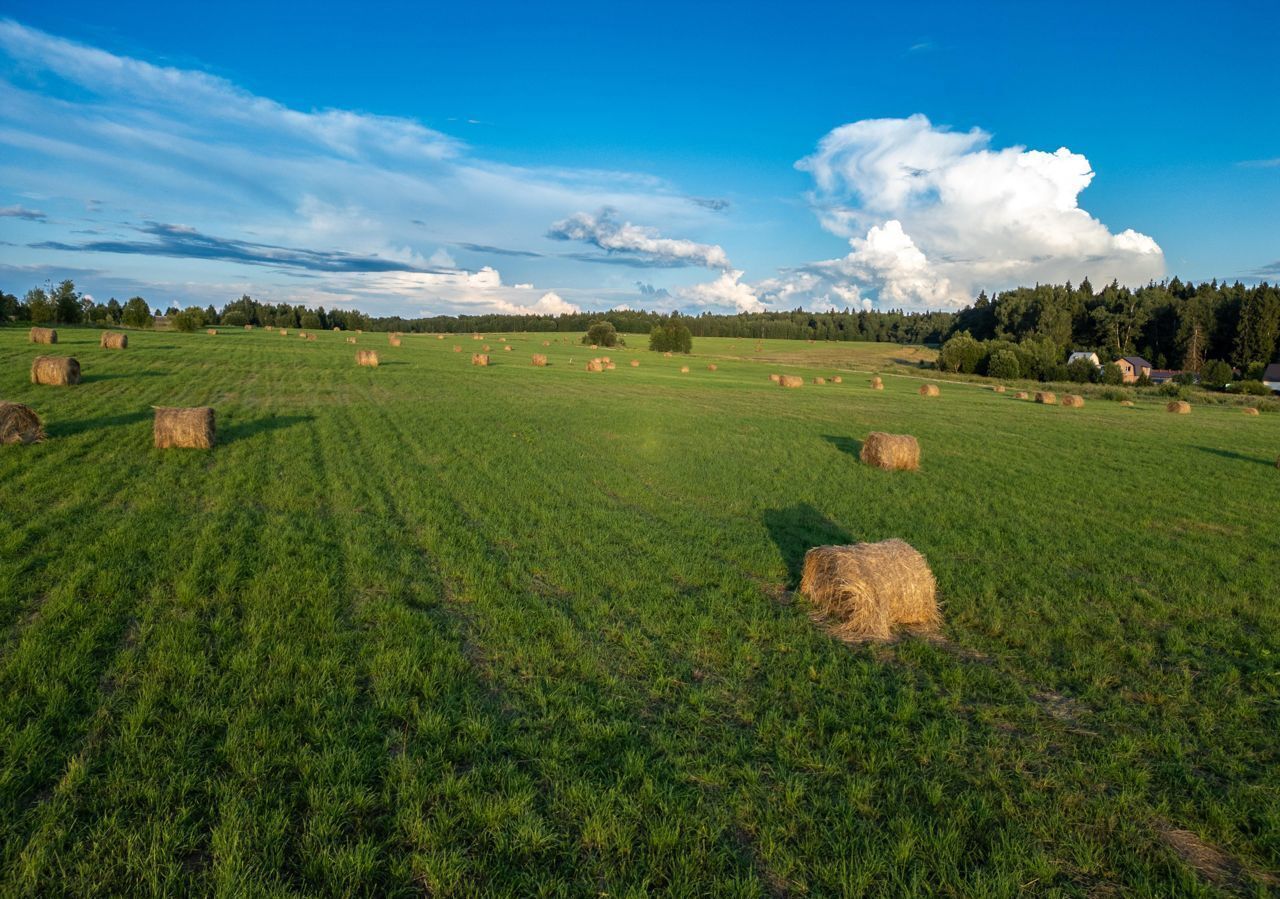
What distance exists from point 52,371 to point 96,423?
33.4 feet

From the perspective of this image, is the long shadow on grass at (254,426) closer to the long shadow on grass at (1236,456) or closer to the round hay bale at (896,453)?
the round hay bale at (896,453)

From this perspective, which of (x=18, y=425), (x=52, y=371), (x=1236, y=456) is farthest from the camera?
(x=52, y=371)

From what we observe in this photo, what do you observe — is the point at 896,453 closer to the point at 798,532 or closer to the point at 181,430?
the point at 798,532

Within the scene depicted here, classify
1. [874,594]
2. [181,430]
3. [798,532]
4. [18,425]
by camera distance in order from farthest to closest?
1. [181,430]
2. [18,425]
3. [798,532]
4. [874,594]

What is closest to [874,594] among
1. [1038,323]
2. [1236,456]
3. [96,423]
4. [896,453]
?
[896,453]

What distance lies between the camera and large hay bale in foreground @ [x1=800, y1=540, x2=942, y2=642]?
9023 mm

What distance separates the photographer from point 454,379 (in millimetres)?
40750

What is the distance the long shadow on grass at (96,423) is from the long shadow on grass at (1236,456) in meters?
39.0

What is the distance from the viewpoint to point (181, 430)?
56.9 ft

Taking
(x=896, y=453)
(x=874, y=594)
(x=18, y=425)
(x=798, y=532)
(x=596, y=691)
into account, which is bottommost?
(x=596, y=691)

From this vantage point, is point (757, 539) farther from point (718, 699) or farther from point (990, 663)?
point (718, 699)

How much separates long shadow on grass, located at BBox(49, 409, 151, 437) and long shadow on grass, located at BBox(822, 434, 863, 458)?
78.8 ft

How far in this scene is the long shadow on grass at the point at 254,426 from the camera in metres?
19.7

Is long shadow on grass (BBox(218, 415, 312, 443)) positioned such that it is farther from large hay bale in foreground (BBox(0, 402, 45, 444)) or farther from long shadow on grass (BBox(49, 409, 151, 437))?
large hay bale in foreground (BBox(0, 402, 45, 444))
